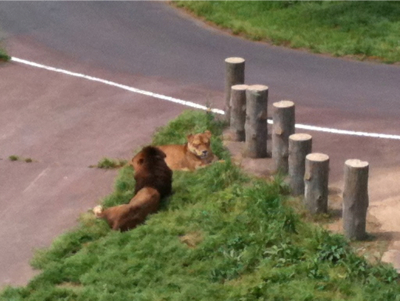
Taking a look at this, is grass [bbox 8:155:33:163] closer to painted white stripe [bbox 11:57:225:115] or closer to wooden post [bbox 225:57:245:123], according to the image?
painted white stripe [bbox 11:57:225:115]

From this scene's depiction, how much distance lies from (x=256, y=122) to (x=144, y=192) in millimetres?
2221

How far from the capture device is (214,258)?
395 inches

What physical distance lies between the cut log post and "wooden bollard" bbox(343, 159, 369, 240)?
1996 mm

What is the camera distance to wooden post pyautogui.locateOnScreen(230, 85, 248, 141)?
13.1 metres

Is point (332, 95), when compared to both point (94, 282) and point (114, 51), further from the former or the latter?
point (94, 282)

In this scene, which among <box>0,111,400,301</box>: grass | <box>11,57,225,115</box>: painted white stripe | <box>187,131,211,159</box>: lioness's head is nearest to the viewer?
<box>0,111,400,301</box>: grass

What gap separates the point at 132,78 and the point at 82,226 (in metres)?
6.14

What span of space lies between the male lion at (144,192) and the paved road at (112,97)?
83 centimetres

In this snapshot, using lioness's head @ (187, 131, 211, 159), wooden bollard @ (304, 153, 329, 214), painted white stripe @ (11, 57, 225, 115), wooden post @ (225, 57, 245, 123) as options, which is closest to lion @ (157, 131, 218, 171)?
lioness's head @ (187, 131, 211, 159)

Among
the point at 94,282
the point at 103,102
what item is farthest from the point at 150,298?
the point at 103,102

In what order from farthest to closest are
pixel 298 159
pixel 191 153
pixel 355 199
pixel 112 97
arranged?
pixel 112 97, pixel 191 153, pixel 298 159, pixel 355 199

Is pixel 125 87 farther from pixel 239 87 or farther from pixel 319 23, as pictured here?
pixel 319 23

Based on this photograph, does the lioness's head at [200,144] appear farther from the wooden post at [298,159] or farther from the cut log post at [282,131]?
the wooden post at [298,159]

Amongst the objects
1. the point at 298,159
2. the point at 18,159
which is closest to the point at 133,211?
the point at 298,159
